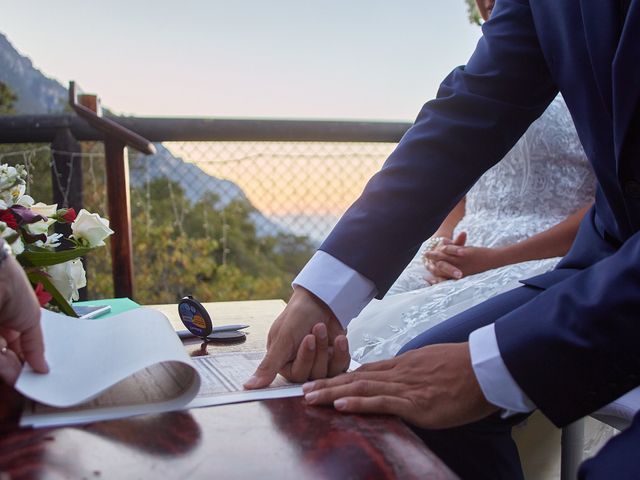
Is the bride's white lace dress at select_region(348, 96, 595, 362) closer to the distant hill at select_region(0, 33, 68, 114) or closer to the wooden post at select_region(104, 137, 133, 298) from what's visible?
the wooden post at select_region(104, 137, 133, 298)

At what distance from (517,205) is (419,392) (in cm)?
139

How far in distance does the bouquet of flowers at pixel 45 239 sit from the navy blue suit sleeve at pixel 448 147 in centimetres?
43

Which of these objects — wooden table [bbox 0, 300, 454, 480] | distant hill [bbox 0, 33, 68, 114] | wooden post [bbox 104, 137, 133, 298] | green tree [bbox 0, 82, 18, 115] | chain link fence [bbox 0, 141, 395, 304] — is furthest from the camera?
green tree [bbox 0, 82, 18, 115]

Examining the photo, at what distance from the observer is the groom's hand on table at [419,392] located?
76 centimetres

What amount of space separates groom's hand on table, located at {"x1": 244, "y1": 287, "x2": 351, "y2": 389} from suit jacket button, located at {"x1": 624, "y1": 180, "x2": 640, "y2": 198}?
1.55 feet

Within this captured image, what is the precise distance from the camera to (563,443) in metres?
1.38

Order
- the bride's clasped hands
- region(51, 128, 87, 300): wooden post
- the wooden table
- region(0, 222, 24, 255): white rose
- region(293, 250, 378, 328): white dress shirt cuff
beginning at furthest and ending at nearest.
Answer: region(51, 128, 87, 300): wooden post < the bride's clasped hands < region(293, 250, 378, 328): white dress shirt cuff < region(0, 222, 24, 255): white rose < the wooden table

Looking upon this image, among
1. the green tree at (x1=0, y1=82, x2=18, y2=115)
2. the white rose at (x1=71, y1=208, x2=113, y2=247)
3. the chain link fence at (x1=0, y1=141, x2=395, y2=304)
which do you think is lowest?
the chain link fence at (x1=0, y1=141, x2=395, y2=304)

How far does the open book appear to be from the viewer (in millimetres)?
682

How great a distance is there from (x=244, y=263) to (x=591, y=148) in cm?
358

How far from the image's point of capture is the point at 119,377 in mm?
672

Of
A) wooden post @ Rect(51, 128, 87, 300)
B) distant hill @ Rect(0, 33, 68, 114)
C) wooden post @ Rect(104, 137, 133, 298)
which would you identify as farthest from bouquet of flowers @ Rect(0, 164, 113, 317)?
distant hill @ Rect(0, 33, 68, 114)

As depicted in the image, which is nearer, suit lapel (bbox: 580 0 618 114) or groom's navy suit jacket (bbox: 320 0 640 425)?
groom's navy suit jacket (bbox: 320 0 640 425)

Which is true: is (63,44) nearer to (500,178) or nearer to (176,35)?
(176,35)
